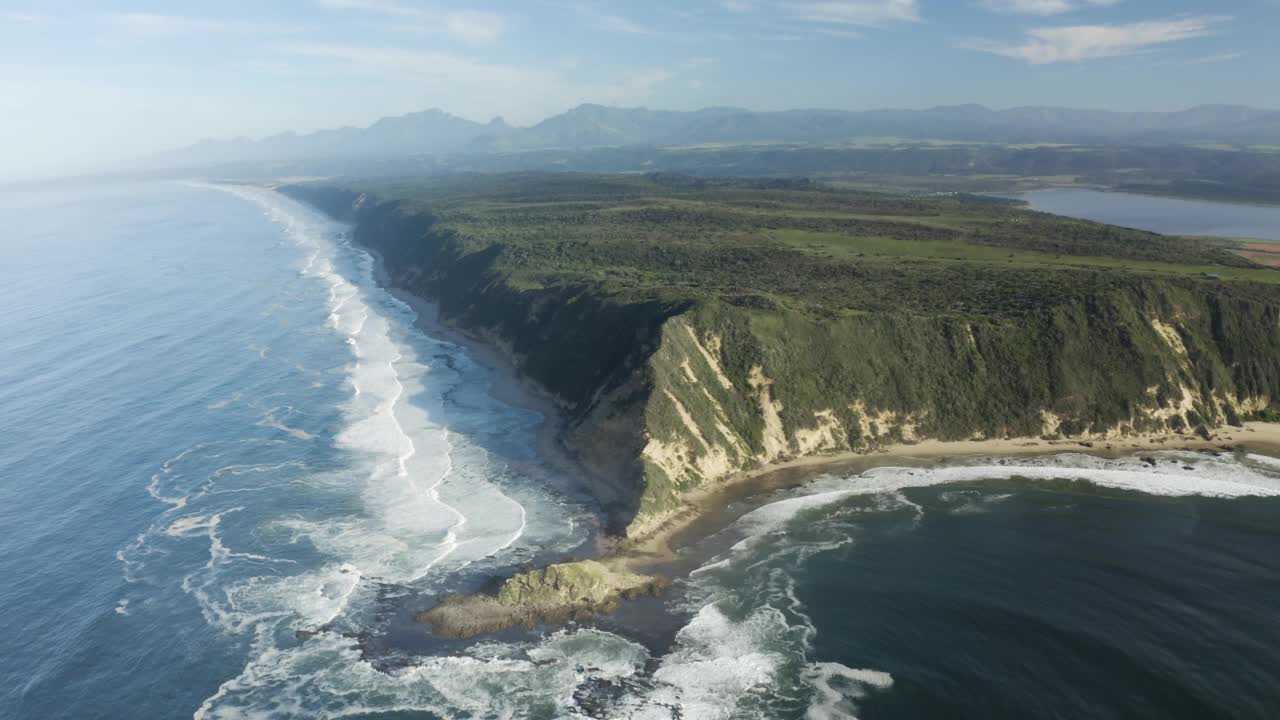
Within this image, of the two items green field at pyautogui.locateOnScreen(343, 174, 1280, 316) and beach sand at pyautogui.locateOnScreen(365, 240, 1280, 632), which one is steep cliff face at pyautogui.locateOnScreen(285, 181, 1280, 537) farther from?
green field at pyautogui.locateOnScreen(343, 174, 1280, 316)

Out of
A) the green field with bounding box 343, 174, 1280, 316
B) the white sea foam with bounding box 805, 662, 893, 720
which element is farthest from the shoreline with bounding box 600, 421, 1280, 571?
the white sea foam with bounding box 805, 662, 893, 720

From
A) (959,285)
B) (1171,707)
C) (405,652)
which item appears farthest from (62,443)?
(959,285)

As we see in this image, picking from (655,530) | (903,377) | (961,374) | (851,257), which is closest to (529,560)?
(655,530)

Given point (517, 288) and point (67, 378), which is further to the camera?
point (517, 288)

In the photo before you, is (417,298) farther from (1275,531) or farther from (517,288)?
(1275,531)

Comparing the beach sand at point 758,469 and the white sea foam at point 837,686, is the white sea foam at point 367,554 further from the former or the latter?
the white sea foam at point 837,686

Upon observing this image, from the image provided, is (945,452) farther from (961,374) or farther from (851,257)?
(851,257)
